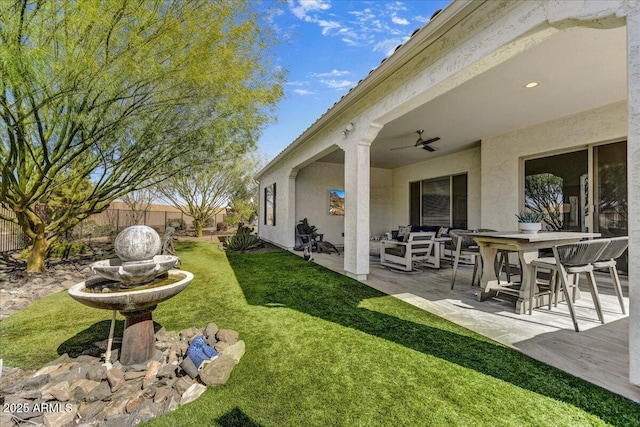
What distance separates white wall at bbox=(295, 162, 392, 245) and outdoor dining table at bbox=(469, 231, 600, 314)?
654cm

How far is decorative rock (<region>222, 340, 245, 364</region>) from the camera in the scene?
93.6 inches

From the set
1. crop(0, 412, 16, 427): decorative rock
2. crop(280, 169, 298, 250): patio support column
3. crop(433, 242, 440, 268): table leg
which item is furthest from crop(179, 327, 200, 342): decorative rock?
crop(280, 169, 298, 250): patio support column

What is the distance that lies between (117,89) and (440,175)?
8.07m

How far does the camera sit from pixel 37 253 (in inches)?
211

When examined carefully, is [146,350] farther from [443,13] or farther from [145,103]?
[443,13]

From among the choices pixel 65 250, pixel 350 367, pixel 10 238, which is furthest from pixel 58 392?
pixel 10 238

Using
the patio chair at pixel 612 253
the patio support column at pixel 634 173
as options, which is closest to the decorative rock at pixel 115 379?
the patio support column at pixel 634 173

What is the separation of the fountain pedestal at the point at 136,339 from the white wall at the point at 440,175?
7681 mm

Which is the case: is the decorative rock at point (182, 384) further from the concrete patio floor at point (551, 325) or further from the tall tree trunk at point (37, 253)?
the tall tree trunk at point (37, 253)

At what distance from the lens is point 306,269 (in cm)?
596

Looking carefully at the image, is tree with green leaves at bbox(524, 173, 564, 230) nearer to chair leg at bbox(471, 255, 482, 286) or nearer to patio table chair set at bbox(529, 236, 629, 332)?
chair leg at bbox(471, 255, 482, 286)

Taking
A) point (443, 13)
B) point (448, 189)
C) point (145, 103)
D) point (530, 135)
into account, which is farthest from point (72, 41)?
point (448, 189)

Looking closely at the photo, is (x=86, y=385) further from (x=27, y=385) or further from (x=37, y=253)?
(x=37, y=253)

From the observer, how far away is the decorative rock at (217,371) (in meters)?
2.03
